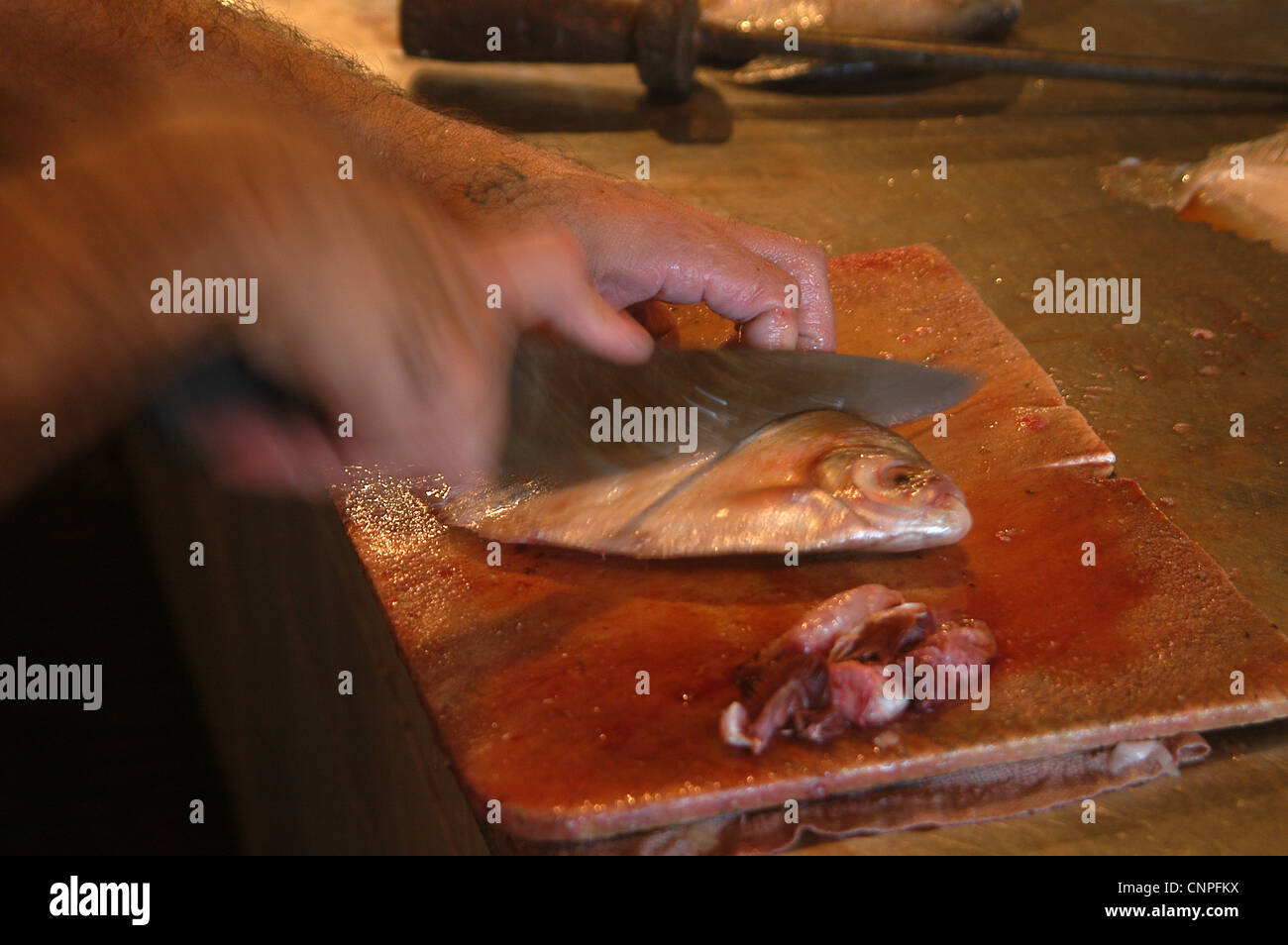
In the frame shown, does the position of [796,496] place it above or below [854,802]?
Answer: above

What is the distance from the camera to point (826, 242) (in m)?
3.06

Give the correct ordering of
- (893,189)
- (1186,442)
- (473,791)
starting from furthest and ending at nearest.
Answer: (893,189), (1186,442), (473,791)

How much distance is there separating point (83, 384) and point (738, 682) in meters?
1.19

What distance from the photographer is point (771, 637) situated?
1.70 m

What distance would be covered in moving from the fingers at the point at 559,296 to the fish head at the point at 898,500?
45cm

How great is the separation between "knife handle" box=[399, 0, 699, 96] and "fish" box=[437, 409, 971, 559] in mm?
2134

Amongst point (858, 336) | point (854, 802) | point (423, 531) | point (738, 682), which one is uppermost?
point (858, 336)

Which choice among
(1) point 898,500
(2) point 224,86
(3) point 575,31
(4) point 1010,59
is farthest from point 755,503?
(4) point 1010,59

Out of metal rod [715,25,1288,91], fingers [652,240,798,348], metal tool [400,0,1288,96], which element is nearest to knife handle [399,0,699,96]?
metal tool [400,0,1288,96]

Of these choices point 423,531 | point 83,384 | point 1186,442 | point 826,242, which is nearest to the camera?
point 83,384

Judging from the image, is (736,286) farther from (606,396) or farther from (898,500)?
(898,500)

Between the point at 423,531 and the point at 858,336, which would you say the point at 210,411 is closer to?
the point at 423,531

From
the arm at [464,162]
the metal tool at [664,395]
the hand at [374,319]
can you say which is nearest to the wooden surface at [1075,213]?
the metal tool at [664,395]

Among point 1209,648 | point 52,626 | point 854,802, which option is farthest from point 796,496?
point 52,626
